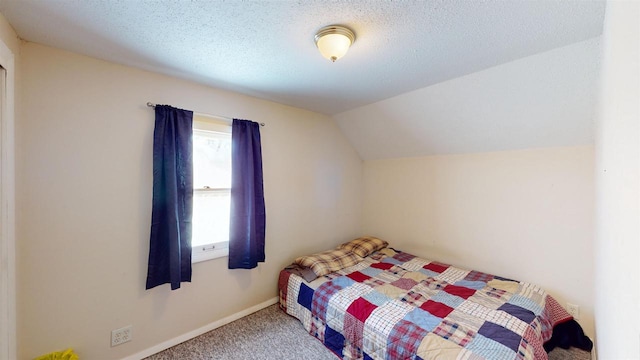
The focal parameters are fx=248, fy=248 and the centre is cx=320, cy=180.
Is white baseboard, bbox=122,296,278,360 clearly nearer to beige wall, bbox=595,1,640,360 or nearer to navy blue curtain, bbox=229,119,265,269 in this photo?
navy blue curtain, bbox=229,119,265,269

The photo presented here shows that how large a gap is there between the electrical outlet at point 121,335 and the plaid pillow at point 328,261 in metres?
1.49

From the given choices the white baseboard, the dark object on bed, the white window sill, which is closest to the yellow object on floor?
the white baseboard

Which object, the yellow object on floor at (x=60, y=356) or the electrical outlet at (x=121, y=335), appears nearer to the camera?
the yellow object on floor at (x=60, y=356)

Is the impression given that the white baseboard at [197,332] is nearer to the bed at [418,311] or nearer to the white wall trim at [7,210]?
the bed at [418,311]

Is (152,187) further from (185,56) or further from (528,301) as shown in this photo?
(528,301)

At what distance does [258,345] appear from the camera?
2.09 m

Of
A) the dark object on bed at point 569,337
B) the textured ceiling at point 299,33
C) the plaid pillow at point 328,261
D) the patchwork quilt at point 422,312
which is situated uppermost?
the textured ceiling at point 299,33

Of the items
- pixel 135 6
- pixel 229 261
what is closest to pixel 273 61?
pixel 135 6

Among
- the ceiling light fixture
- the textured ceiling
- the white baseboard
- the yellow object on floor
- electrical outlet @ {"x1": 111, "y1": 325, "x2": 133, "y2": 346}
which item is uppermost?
the textured ceiling

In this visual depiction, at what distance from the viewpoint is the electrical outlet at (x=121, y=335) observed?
1.84 meters

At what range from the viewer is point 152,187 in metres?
1.98

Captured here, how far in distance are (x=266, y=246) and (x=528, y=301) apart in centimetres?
235

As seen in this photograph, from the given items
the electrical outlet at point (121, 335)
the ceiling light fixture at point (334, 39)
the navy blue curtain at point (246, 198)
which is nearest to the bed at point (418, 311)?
the navy blue curtain at point (246, 198)

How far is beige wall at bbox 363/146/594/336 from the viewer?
82.0 inches
